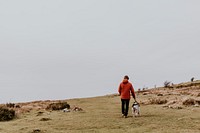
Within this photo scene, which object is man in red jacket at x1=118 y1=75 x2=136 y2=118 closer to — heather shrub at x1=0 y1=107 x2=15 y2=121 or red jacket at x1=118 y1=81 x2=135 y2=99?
red jacket at x1=118 y1=81 x2=135 y2=99

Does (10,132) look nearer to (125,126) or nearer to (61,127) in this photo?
(61,127)

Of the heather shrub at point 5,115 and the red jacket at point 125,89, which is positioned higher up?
the red jacket at point 125,89

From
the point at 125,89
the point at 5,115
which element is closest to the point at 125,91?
the point at 125,89

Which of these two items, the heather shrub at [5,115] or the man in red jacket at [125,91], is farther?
the heather shrub at [5,115]

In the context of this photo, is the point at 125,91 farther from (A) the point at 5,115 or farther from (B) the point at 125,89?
(A) the point at 5,115

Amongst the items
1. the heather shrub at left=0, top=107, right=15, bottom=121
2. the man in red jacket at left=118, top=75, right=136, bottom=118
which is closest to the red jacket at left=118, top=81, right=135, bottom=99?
the man in red jacket at left=118, top=75, right=136, bottom=118

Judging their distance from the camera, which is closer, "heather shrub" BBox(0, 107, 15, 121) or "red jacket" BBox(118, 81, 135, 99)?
"red jacket" BBox(118, 81, 135, 99)

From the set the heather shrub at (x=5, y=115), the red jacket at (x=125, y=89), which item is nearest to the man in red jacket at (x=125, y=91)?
the red jacket at (x=125, y=89)

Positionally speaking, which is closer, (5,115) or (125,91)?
(125,91)

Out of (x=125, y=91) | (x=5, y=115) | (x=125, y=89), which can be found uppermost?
(x=125, y=89)

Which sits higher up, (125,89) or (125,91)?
(125,89)

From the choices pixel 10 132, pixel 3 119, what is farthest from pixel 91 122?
pixel 3 119

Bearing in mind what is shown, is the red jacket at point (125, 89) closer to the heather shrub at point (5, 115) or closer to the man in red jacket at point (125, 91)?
the man in red jacket at point (125, 91)

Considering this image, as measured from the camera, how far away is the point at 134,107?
1991 cm
